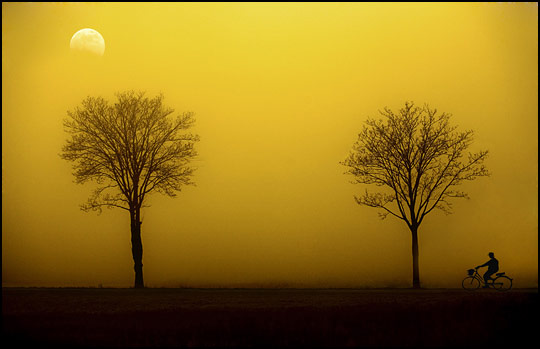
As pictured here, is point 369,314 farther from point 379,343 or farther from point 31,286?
point 31,286

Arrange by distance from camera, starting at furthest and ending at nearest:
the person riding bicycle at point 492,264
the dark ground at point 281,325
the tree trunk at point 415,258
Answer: the tree trunk at point 415,258
the person riding bicycle at point 492,264
the dark ground at point 281,325

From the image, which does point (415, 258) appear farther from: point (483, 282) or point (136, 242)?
point (136, 242)

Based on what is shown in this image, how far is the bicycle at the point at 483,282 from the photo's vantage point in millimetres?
36853

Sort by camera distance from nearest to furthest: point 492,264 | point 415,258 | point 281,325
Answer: point 281,325 → point 492,264 → point 415,258

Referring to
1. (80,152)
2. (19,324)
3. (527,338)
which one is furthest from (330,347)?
(80,152)

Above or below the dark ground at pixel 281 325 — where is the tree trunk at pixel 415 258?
above

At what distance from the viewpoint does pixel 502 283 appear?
3703 cm

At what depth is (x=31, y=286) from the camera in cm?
4141

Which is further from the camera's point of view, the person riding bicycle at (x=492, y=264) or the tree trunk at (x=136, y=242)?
the tree trunk at (x=136, y=242)

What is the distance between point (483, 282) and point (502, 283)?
1130mm

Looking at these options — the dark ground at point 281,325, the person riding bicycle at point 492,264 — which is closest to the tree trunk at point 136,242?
the dark ground at point 281,325

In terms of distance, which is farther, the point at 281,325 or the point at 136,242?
the point at 136,242

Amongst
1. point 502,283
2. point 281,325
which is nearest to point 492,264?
point 502,283

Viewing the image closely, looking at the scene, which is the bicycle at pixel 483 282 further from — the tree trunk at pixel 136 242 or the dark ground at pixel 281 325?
the tree trunk at pixel 136 242
